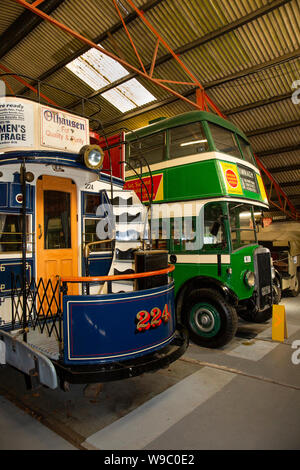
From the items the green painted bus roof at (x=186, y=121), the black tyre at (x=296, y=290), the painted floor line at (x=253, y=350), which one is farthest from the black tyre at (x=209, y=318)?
the black tyre at (x=296, y=290)

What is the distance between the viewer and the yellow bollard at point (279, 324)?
560 cm

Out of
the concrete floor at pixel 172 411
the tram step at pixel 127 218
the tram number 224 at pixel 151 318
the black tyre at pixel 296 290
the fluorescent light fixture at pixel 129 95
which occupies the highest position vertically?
the fluorescent light fixture at pixel 129 95

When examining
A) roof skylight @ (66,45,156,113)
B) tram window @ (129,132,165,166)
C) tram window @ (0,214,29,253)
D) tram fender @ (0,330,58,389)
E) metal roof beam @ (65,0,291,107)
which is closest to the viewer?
tram fender @ (0,330,58,389)

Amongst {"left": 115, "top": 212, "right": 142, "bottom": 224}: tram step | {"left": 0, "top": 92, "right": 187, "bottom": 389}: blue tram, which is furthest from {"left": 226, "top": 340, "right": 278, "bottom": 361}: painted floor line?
{"left": 115, "top": 212, "right": 142, "bottom": 224}: tram step

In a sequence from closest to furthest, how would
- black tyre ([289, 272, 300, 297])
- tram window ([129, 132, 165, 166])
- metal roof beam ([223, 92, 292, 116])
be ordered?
tram window ([129, 132, 165, 166]) < black tyre ([289, 272, 300, 297]) < metal roof beam ([223, 92, 292, 116])

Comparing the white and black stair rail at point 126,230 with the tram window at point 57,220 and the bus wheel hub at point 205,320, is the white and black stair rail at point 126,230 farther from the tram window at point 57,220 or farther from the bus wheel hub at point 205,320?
the bus wheel hub at point 205,320

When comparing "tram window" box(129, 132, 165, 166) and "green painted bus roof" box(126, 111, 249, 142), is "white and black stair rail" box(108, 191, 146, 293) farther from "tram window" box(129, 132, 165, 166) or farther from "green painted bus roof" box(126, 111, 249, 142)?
"green painted bus roof" box(126, 111, 249, 142)

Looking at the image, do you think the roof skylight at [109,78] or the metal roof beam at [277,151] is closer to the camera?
the roof skylight at [109,78]

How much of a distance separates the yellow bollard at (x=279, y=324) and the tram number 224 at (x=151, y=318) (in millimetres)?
2888

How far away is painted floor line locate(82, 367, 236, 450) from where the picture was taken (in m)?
2.83

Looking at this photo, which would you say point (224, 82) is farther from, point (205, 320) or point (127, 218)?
point (205, 320)

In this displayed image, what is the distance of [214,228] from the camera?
546cm

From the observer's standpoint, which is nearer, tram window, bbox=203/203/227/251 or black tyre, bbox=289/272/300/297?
tram window, bbox=203/203/227/251

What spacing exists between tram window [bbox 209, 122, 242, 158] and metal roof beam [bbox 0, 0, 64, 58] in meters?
5.99
